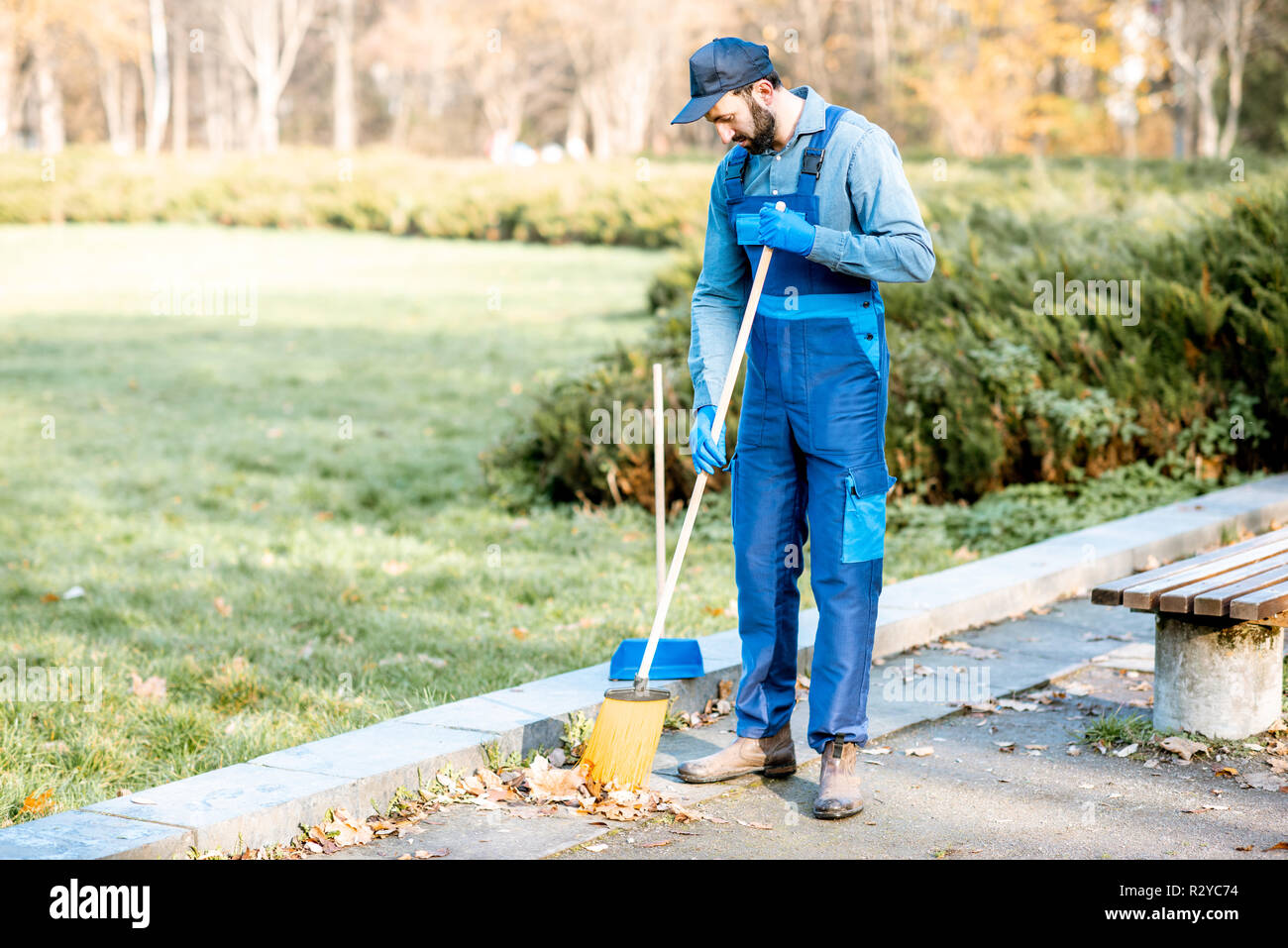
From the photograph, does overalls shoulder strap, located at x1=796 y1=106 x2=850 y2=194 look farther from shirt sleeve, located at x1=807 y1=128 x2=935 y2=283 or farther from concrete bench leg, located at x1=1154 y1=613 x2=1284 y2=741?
concrete bench leg, located at x1=1154 y1=613 x2=1284 y2=741

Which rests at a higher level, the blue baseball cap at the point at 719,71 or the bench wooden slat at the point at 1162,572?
the blue baseball cap at the point at 719,71

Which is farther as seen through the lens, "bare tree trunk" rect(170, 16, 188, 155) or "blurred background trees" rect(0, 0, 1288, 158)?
"bare tree trunk" rect(170, 16, 188, 155)

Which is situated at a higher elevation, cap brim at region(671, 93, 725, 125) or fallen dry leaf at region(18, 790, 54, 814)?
cap brim at region(671, 93, 725, 125)

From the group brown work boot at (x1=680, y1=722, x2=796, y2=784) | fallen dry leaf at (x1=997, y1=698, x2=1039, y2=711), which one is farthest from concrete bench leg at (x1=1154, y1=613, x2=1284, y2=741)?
brown work boot at (x1=680, y1=722, x2=796, y2=784)

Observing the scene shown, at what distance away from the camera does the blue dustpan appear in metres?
4.36

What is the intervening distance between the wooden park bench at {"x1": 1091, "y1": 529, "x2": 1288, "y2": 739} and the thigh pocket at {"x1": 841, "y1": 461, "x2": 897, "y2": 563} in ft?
2.74

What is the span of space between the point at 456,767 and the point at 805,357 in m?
1.52

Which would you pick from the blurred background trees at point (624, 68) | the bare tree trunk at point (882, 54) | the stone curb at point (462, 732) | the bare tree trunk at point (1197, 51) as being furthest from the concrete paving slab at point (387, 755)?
the bare tree trunk at point (882, 54)

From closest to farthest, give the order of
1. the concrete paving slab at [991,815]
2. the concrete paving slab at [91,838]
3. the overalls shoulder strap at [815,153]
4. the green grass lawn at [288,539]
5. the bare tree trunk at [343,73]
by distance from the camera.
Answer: the concrete paving slab at [91,838] → the concrete paving slab at [991,815] → the overalls shoulder strap at [815,153] → the green grass lawn at [288,539] → the bare tree trunk at [343,73]

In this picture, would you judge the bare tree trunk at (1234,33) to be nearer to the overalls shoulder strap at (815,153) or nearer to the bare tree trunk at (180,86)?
the overalls shoulder strap at (815,153)

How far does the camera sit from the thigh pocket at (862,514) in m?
3.86

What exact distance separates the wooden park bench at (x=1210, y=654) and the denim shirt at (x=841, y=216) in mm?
1233

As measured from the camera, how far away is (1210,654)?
14.2 ft

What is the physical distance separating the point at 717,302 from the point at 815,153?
1.77ft
